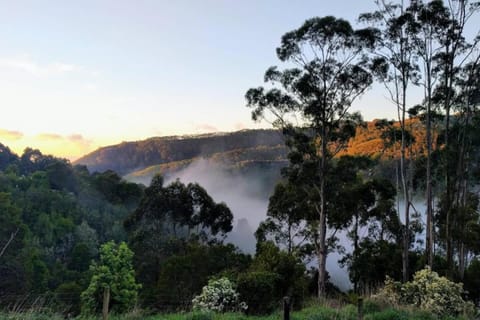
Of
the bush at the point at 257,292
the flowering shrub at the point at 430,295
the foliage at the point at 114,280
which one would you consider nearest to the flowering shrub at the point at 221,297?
the bush at the point at 257,292

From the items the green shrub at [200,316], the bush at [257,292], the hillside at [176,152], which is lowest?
the bush at [257,292]

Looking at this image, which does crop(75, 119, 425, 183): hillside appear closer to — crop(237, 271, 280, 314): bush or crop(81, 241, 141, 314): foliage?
crop(81, 241, 141, 314): foliage

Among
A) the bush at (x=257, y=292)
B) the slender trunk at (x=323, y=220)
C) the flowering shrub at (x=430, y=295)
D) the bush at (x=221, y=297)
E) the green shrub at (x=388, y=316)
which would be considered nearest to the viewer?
the green shrub at (x=388, y=316)

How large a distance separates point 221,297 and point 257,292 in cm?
121

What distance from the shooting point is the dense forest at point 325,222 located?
47.3ft

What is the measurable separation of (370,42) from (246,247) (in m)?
40.0

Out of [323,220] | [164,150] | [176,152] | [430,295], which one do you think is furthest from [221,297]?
[164,150]

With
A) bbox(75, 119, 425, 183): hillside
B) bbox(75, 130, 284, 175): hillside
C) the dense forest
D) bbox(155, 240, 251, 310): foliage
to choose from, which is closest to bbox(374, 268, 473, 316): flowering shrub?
the dense forest

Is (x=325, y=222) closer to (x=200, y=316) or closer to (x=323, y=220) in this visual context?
(x=323, y=220)

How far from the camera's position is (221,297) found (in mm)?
12211

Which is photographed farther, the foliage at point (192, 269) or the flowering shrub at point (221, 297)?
the foliage at point (192, 269)

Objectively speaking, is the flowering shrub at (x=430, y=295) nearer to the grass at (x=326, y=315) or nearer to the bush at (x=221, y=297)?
the grass at (x=326, y=315)

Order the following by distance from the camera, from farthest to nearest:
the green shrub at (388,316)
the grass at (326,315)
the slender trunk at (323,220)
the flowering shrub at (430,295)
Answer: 1. the slender trunk at (323,220)
2. the flowering shrub at (430,295)
3. the green shrub at (388,316)
4. the grass at (326,315)

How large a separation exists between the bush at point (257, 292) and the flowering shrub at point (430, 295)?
3261mm
